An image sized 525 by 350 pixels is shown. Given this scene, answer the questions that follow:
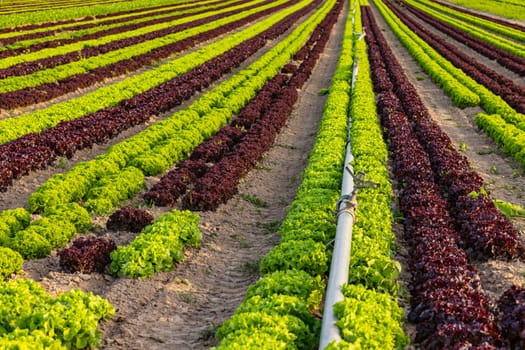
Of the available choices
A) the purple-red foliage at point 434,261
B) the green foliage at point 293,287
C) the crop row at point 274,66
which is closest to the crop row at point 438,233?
the purple-red foliage at point 434,261

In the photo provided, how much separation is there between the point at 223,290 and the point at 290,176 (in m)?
6.43

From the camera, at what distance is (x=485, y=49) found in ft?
127

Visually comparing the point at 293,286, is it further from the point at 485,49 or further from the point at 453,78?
the point at 485,49

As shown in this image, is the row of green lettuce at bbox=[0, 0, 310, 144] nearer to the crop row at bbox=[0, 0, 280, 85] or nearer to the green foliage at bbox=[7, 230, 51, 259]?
the crop row at bbox=[0, 0, 280, 85]

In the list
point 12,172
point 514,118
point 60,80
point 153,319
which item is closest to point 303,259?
point 153,319

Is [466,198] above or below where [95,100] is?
below

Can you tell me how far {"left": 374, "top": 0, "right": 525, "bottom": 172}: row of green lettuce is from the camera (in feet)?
56.2

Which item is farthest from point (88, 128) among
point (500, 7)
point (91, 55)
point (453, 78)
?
point (500, 7)

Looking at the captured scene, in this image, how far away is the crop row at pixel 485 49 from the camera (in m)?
32.6

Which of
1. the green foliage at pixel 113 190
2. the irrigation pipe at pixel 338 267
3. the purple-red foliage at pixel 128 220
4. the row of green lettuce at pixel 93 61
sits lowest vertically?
the purple-red foliage at pixel 128 220

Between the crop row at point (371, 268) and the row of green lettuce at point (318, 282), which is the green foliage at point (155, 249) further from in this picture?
the crop row at point (371, 268)

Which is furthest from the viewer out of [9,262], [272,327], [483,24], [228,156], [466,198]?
[483,24]

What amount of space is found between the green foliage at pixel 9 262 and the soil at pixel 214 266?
1.01 ft

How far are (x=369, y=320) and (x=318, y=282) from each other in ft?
4.91
